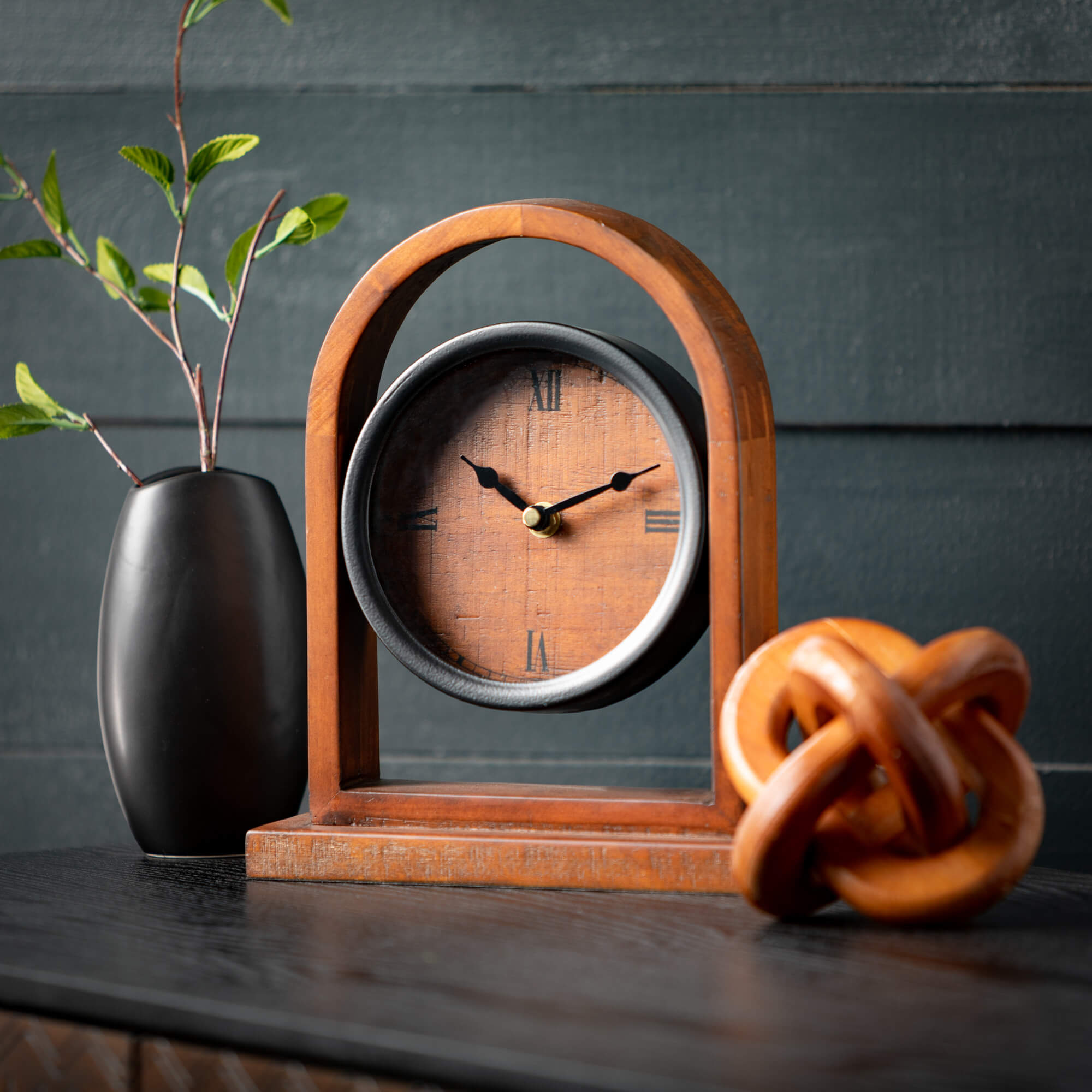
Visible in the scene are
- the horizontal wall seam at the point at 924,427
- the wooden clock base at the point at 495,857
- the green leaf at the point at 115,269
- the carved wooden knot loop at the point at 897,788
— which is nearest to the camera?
the carved wooden knot loop at the point at 897,788

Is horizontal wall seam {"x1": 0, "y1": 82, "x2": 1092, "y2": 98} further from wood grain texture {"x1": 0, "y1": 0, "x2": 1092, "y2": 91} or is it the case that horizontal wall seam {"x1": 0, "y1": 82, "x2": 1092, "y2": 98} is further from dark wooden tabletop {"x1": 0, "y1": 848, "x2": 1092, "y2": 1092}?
dark wooden tabletop {"x1": 0, "y1": 848, "x2": 1092, "y2": 1092}

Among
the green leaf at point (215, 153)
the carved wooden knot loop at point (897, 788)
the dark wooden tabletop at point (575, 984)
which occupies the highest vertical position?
the green leaf at point (215, 153)

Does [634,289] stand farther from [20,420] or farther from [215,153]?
[20,420]

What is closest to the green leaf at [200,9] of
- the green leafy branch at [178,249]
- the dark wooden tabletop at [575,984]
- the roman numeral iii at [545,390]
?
the green leafy branch at [178,249]

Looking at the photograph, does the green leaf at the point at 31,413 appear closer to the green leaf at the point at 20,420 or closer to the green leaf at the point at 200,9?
the green leaf at the point at 20,420

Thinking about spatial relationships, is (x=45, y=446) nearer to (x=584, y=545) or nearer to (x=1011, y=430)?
(x=584, y=545)

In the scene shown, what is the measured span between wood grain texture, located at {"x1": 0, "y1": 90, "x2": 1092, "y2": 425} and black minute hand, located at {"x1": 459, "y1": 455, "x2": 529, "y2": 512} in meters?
0.28

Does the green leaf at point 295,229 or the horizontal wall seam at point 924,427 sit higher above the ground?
the green leaf at point 295,229

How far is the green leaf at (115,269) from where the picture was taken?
32.8 inches

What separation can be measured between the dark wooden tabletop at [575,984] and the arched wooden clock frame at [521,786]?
3 cm

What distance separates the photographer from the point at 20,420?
2.64ft

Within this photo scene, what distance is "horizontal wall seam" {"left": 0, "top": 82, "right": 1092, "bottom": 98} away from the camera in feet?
3.24

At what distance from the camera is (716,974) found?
0.44 metres

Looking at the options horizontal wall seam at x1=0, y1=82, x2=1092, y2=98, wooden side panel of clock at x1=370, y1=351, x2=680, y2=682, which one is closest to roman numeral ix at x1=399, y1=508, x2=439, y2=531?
wooden side panel of clock at x1=370, y1=351, x2=680, y2=682
